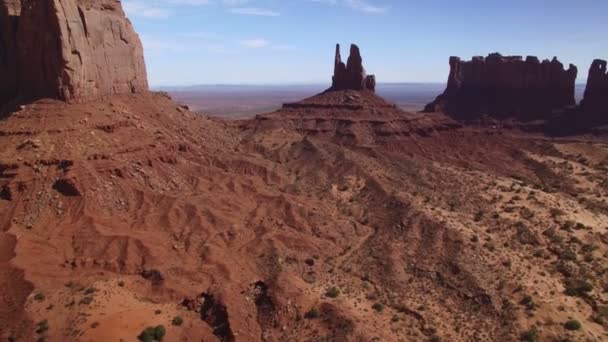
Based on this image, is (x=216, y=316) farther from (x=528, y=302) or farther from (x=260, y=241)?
(x=528, y=302)

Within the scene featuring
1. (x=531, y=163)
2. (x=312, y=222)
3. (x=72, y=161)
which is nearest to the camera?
(x=72, y=161)

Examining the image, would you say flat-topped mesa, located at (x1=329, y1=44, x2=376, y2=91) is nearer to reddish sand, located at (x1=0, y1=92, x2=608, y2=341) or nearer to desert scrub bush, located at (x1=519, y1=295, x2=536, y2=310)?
reddish sand, located at (x1=0, y1=92, x2=608, y2=341)

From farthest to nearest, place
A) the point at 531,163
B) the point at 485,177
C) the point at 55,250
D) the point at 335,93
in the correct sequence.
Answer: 1. the point at 335,93
2. the point at 531,163
3. the point at 485,177
4. the point at 55,250

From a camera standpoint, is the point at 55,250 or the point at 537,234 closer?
the point at 55,250

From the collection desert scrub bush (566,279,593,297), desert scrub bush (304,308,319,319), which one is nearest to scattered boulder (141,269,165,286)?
desert scrub bush (304,308,319,319)

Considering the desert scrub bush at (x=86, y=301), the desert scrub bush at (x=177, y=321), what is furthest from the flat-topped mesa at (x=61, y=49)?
the desert scrub bush at (x=177, y=321)

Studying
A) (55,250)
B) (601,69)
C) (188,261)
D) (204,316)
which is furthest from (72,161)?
(601,69)

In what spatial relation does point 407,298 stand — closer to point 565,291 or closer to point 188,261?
point 565,291
